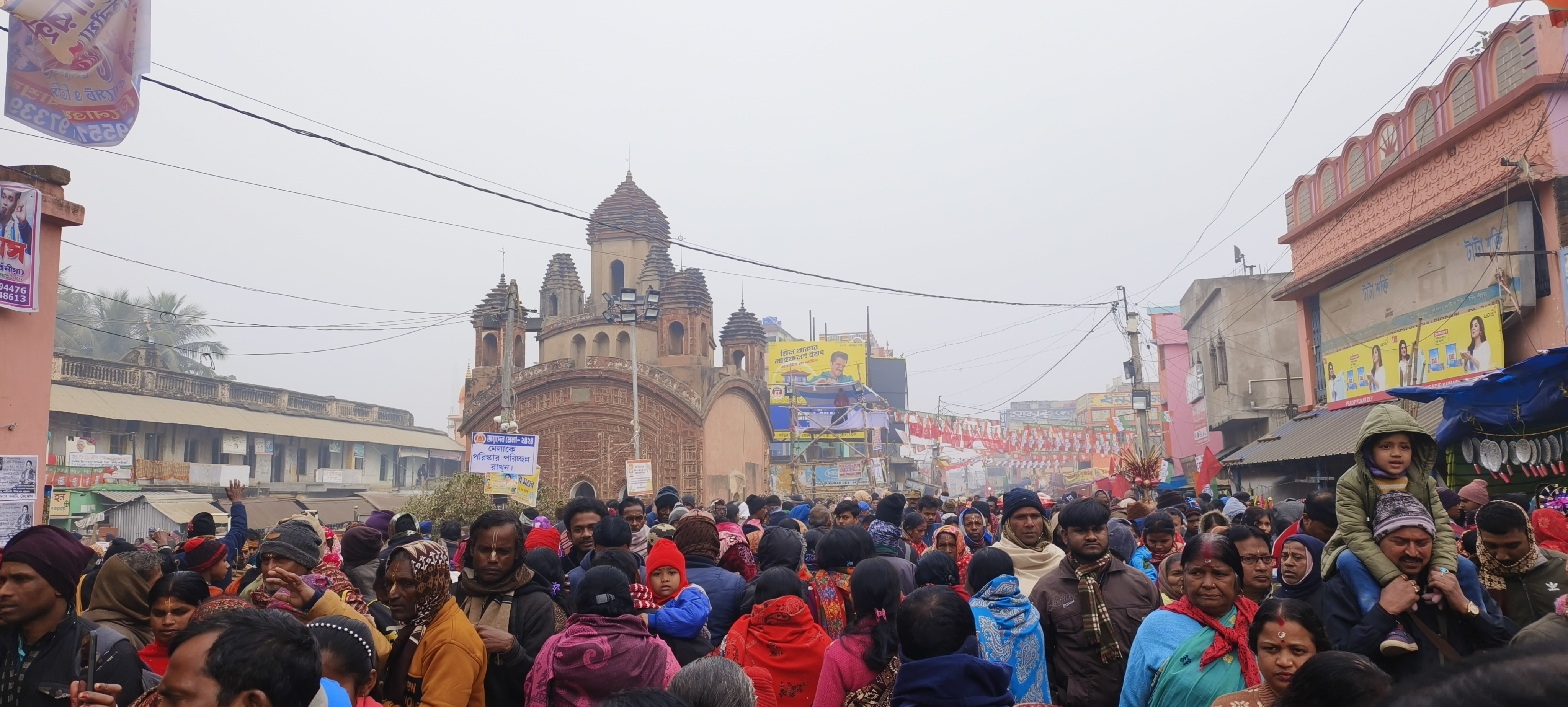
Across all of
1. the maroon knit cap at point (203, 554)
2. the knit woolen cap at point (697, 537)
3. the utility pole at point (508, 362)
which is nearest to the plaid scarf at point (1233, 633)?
the knit woolen cap at point (697, 537)

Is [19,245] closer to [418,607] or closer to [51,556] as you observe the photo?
[51,556]

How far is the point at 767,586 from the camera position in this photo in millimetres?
4359

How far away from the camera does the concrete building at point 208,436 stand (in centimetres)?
2617

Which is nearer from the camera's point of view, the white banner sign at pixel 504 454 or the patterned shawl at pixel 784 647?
the patterned shawl at pixel 784 647

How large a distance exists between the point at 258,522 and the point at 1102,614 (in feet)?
59.3

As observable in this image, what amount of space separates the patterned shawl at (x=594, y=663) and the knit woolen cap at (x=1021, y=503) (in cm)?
251

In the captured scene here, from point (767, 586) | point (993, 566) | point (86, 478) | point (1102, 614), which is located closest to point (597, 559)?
point (767, 586)

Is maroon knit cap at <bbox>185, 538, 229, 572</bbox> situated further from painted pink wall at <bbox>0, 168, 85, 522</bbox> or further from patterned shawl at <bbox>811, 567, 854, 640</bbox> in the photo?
painted pink wall at <bbox>0, 168, 85, 522</bbox>

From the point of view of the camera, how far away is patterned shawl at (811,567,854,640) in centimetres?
505

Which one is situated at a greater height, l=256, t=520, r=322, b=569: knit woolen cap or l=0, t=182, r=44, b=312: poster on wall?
l=0, t=182, r=44, b=312: poster on wall

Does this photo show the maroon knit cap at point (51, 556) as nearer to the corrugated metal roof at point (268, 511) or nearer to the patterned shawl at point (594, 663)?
the patterned shawl at point (594, 663)

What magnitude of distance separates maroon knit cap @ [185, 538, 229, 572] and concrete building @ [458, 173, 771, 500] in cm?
2522

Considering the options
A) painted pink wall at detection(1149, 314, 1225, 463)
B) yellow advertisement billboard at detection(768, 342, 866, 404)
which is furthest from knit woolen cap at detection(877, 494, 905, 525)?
yellow advertisement billboard at detection(768, 342, 866, 404)

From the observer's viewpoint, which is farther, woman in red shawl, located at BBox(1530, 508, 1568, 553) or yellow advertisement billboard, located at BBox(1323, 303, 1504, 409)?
yellow advertisement billboard, located at BBox(1323, 303, 1504, 409)
